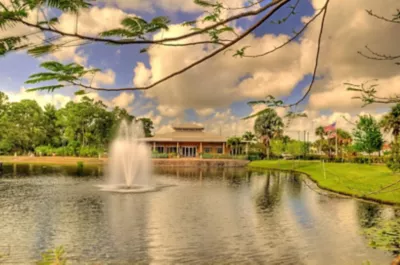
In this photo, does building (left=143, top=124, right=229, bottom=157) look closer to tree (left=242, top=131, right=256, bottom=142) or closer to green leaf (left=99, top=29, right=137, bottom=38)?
tree (left=242, top=131, right=256, bottom=142)

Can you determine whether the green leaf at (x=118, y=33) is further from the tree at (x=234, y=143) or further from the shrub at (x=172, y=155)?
the tree at (x=234, y=143)

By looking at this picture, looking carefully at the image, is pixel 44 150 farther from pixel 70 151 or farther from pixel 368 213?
pixel 368 213

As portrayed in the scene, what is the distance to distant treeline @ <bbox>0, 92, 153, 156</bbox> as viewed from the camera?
5878cm

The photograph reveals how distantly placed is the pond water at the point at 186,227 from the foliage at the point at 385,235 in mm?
331

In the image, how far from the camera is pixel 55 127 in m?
67.4

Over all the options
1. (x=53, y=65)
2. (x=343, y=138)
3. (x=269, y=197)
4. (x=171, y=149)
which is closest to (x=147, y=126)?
(x=171, y=149)

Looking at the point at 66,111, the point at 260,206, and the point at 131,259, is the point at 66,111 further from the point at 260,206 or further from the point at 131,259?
the point at 131,259

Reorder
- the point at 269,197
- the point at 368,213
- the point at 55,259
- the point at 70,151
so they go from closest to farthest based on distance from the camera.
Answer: the point at 55,259 → the point at 368,213 → the point at 269,197 → the point at 70,151

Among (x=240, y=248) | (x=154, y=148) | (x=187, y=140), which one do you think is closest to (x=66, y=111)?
(x=154, y=148)

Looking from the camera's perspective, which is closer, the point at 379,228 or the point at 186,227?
the point at 186,227

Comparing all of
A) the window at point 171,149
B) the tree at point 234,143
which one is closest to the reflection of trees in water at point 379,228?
the tree at point 234,143

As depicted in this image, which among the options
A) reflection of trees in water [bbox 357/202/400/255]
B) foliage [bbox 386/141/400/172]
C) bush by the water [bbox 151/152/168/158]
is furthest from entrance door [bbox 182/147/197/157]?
reflection of trees in water [bbox 357/202/400/255]

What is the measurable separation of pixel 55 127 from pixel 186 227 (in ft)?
194

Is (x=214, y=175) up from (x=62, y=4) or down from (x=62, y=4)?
down
